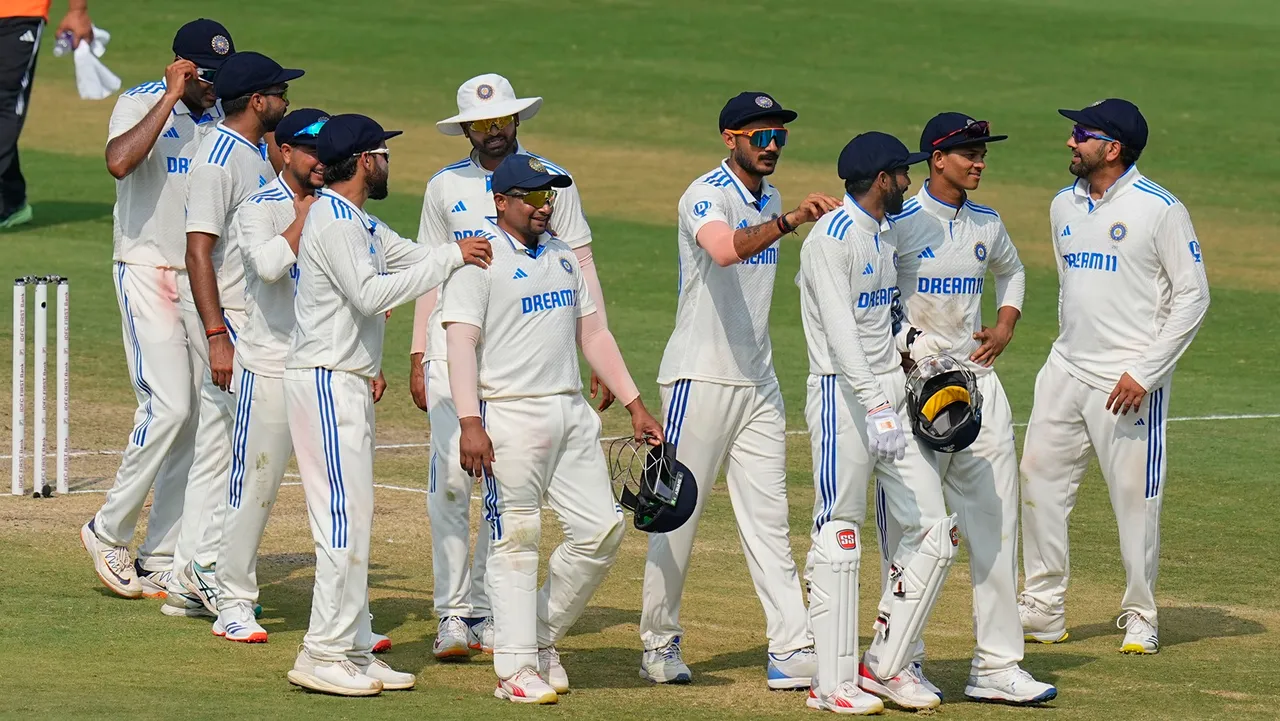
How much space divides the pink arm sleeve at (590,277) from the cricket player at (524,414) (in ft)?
1.43

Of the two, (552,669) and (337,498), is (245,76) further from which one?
(552,669)

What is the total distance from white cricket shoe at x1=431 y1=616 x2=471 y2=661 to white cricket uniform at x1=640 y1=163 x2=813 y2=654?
0.79m

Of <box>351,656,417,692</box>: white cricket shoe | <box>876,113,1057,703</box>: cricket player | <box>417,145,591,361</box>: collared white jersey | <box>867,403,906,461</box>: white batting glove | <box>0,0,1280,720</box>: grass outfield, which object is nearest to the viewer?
<box>867,403,906,461</box>: white batting glove

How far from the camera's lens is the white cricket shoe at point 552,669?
8172mm

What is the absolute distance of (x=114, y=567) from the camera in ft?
31.8

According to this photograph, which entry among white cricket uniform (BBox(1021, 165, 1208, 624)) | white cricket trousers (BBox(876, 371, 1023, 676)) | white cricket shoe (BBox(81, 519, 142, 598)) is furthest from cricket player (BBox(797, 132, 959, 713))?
white cricket shoe (BBox(81, 519, 142, 598))

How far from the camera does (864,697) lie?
7.96m

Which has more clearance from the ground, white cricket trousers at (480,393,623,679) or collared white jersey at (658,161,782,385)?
collared white jersey at (658,161,782,385)

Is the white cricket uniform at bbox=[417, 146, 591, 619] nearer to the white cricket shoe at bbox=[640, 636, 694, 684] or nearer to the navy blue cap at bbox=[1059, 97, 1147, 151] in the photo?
the white cricket shoe at bbox=[640, 636, 694, 684]

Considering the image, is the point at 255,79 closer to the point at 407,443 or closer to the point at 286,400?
the point at 286,400

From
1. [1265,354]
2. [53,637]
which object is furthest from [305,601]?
[1265,354]

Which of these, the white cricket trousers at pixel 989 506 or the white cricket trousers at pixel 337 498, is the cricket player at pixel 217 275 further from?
the white cricket trousers at pixel 989 506

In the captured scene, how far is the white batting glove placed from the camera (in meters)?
7.74

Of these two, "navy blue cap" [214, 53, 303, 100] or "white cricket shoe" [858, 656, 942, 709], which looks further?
"navy blue cap" [214, 53, 303, 100]
